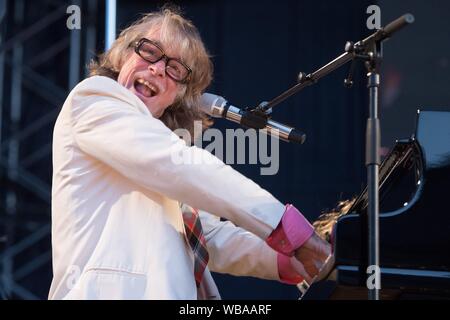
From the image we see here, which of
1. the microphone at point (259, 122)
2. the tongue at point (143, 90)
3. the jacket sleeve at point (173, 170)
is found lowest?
the jacket sleeve at point (173, 170)

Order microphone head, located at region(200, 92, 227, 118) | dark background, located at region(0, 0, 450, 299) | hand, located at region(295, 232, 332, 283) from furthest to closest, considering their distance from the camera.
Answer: dark background, located at region(0, 0, 450, 299), microphone head, located at region(200, 92, 227, 118), hand, located at region(295, 232, 332, 283)

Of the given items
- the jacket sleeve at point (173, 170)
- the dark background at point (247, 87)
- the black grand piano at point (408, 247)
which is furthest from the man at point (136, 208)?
the dark background at point (247, 87)

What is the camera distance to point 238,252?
8.43 feet

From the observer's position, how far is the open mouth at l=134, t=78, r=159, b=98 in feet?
8.19

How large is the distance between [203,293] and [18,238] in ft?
7.53

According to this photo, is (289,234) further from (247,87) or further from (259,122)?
(247,87)

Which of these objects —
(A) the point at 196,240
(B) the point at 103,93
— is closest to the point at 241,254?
(A) the point at 196,240

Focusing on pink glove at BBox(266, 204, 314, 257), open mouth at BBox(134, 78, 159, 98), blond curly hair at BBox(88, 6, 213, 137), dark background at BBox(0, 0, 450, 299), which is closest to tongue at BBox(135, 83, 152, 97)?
open mouth at BBox(134, 78, 159, 98)

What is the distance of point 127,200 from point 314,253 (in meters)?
0.49

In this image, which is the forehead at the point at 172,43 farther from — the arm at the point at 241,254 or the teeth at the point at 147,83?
the arm at the point at 241,254

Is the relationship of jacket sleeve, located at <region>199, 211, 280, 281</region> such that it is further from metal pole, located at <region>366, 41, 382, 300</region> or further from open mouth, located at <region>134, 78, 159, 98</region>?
metal pole, located at <region>366, 41, 382, 300</region>

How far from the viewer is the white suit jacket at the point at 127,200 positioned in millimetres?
1984

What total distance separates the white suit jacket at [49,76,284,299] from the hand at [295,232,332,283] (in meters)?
0.11
